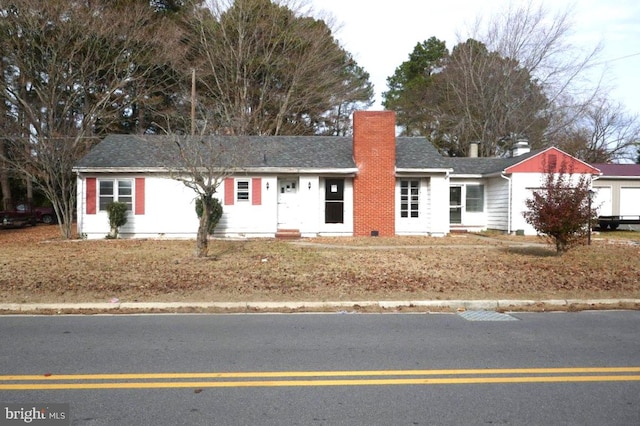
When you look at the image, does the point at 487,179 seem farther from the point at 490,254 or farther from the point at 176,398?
the point at 176,398

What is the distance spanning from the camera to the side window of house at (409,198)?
21.1 metres

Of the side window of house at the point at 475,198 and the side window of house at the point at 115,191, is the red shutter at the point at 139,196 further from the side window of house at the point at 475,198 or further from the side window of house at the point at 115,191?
the side window of house at the point at 475,198

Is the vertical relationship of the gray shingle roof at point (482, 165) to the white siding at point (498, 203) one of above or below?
above

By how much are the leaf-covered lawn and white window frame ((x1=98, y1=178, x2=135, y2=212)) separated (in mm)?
4075

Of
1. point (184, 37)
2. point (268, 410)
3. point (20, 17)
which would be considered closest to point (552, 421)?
point (268, 410)

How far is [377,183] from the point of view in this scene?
803 inches

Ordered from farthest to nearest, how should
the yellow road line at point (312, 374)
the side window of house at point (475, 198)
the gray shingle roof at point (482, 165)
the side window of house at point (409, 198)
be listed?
the side window of house at point (475, 198)
the gray shingle roof at point (482, 165)
the side window of house at point (409, 198)
the yellow road line at point (312, 374)

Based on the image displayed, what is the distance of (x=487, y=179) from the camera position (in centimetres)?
2428

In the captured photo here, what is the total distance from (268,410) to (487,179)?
21.9m

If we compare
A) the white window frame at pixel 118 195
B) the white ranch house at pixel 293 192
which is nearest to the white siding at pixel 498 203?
the white ranch house at pixel 293 192

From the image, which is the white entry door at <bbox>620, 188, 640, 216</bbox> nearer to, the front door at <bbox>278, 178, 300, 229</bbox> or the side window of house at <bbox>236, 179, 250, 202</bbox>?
the front door at <bbox>278, 178, 300, 229</bbox>

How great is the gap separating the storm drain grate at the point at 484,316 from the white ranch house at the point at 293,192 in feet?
39.2

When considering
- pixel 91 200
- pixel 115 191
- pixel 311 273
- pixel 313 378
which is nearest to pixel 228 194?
pixel 115 191

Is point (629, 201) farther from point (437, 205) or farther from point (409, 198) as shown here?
point (409, 198)
